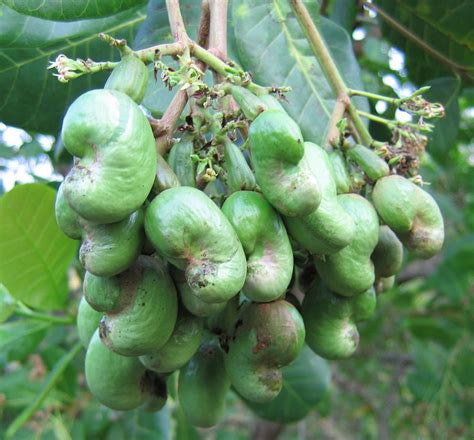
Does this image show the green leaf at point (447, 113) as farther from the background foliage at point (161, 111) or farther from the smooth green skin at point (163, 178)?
the smooth green skin at point (163, 178)

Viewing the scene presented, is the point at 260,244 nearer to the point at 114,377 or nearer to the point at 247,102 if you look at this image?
the point at 247,102

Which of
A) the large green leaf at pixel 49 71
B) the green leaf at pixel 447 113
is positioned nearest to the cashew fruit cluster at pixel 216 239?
the large green leaf at pixel 49 71

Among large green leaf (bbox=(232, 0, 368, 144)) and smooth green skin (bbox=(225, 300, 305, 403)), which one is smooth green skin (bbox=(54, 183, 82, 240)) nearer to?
smooth green skin (bbox=(225, 300, 305, 403))

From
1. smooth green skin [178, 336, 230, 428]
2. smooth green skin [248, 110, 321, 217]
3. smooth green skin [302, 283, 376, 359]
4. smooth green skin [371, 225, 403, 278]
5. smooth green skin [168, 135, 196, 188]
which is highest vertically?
smooth green skin [248, 110, 321, 217]

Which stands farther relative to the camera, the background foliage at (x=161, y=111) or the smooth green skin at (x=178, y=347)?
the background foliage at (x=161, y=111)

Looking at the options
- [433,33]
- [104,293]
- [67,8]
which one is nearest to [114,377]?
[104,293]

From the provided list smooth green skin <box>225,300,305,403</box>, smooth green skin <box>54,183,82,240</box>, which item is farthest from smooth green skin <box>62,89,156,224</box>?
smooth green skin <box>225,300,305,403</box>
